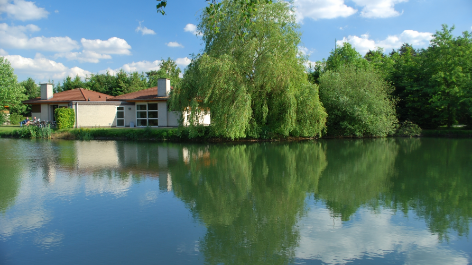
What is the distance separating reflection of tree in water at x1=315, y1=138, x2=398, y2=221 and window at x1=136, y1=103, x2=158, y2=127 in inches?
690

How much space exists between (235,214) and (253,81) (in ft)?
51.8

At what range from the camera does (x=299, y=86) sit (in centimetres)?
2283

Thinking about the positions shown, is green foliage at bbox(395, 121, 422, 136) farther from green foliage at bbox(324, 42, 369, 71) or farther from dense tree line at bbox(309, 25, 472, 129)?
green foliage at bbox(324, 42, 369, 71)

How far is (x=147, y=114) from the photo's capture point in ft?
93.9

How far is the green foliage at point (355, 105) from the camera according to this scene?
83.6 feet

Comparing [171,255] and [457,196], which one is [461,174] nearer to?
[457,196]

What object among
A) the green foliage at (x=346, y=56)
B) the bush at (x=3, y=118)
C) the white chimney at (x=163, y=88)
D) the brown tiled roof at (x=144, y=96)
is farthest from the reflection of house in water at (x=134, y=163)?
the green foliage at (x=346, y=56)

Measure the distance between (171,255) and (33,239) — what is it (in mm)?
2383

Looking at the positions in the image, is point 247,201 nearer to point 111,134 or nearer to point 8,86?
point 111,134

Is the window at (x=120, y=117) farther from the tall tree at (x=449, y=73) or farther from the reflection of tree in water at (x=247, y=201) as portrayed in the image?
the tall tree at (x=449, y=73)

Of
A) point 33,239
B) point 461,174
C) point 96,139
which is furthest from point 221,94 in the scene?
point 33,239

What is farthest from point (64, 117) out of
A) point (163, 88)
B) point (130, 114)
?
point (163, 88)

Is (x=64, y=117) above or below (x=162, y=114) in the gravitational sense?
below

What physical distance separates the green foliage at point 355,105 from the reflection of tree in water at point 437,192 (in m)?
12.0
